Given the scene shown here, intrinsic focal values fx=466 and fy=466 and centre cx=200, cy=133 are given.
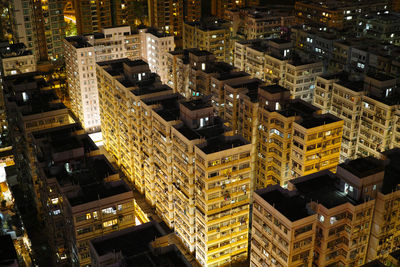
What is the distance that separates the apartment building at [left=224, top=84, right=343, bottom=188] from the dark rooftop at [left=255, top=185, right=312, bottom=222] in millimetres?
27029

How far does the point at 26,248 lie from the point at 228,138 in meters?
61.9

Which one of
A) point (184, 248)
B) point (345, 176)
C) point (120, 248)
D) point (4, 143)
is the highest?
point (345, 176)

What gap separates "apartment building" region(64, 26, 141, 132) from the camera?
18088 cm

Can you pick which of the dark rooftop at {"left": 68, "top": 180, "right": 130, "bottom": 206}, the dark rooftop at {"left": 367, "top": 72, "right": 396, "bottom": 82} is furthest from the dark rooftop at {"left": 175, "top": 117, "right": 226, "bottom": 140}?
the dark rooftop at {"left": 367, "top": 72, "right": 396, "bottom": 82}

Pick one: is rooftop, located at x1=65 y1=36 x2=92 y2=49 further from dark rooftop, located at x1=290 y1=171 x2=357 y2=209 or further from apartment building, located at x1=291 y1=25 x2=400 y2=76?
dark rooftop, located at x1=290 y1=171 x2=357 y2=209

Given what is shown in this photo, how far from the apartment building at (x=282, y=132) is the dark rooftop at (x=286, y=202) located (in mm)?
27029

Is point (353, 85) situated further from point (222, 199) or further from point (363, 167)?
point (222, 199)

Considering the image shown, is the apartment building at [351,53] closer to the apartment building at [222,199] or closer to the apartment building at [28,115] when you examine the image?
the apartment building at [222,199]

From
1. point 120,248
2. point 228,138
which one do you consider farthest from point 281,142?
point 120,248

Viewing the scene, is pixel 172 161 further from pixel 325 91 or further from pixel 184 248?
pixel 325 91

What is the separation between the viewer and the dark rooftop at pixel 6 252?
72.5m

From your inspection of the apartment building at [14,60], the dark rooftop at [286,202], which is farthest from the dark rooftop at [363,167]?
the apartment building at [14,60]

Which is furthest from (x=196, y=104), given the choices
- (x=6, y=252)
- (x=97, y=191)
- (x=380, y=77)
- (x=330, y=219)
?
(x=6, y=252)

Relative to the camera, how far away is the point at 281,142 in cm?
12950
